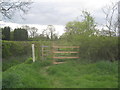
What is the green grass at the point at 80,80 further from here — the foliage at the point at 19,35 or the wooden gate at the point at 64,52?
the foliage at the point at 19,35

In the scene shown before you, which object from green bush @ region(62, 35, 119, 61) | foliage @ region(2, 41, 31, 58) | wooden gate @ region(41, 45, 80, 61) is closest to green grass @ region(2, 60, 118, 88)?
green bush @ region(62, 35, 119, 61)

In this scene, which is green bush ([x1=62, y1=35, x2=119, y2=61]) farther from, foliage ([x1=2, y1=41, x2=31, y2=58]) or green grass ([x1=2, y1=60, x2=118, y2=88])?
foliage ([x1=2, y1=41, x2=31, y2=58])

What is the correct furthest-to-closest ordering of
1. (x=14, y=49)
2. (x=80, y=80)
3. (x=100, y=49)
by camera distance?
(x=14, y=49)
(x=100, y=49)
(x=80, y=80)

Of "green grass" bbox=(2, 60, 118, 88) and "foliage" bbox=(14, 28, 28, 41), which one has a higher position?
"foliage" bbox=(14, 28, 28, 41)

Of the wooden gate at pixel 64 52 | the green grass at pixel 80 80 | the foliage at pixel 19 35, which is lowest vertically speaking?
the green grass at pixel 80 80

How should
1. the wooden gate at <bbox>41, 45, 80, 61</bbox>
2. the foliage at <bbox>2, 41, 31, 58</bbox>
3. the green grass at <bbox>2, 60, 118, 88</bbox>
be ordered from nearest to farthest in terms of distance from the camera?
the green grass at <bbox>2, 60, 118, 88</bbox> → the wooden gate at <bbox>41, 45, 80, 61</bbox> → the foliage at <bbox>2, 41, 31, 58</bbox>

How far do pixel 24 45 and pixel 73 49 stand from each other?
214 inches

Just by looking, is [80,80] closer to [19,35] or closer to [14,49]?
[14,49]

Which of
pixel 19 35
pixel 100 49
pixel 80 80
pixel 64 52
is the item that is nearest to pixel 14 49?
pixel 64 52

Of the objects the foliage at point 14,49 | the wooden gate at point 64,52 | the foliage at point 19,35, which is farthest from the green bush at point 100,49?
the foliage at point 19,35

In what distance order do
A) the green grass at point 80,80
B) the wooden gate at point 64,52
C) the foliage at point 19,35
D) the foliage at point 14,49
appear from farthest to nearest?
the foliage at point 19,35, the foliage at point 14,49, the wooden gate at point 64,52, the green grass at point 80,80

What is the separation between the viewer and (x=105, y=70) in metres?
3.97

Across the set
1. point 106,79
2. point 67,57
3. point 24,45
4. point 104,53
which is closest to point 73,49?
point 67,57

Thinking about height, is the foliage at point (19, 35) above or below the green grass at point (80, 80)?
above
